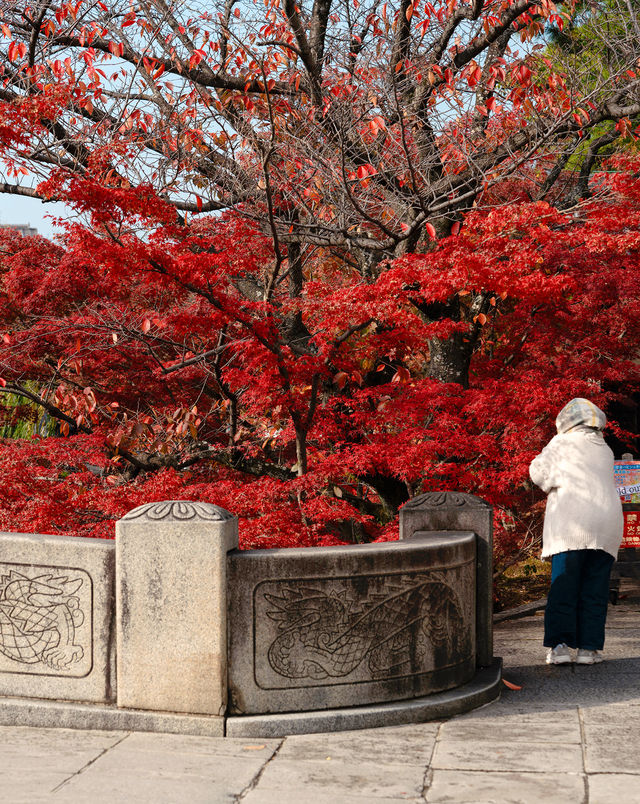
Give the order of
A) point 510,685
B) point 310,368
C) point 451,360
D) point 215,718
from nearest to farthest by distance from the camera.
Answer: point 215,718
point 510,685
point 310,368
point 451,360

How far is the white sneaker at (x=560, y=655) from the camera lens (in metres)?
5.91

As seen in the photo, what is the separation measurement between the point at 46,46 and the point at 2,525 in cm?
516

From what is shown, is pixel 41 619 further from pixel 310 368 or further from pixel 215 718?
pixel 310 368

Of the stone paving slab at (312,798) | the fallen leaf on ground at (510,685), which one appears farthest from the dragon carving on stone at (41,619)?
the fallen leaf on ground at (510,685)

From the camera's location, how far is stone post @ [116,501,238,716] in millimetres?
4586

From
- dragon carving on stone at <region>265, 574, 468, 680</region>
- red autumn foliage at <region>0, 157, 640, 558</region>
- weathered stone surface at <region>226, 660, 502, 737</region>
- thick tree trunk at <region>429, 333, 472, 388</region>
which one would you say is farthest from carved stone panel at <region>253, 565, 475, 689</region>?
thick tree trunk at <region>429, 333, 472, 388</region>

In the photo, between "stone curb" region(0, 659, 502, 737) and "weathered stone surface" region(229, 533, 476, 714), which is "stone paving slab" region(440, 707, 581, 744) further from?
"weathered stone surface" region(229, 533, 476, 714)

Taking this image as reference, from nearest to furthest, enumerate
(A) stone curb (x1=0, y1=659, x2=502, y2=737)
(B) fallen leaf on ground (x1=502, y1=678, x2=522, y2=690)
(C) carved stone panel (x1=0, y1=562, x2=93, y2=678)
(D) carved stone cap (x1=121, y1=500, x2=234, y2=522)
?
(A) stone curb (x1=0, y1=659, x2=502, y2=737), (D) carved stone cap (x1=121, y1=500, x2=234, y2=522), (C) carved stone panel (x1=0, y1=562, x2=93, y2=678), (B) fallen leaf on ground (x1=502, y1=678, x2=522, y2=690)

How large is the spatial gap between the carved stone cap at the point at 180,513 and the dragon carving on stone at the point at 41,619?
0.53 meters

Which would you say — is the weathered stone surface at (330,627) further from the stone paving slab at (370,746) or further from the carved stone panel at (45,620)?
the carved stone panel at (45,620)

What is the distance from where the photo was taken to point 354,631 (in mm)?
4742

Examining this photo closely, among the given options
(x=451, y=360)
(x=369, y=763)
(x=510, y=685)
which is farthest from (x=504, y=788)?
(x=451, y=360)

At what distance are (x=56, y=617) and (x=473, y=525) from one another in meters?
2.69

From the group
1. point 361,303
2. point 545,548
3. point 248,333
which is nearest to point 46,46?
point 248,333
